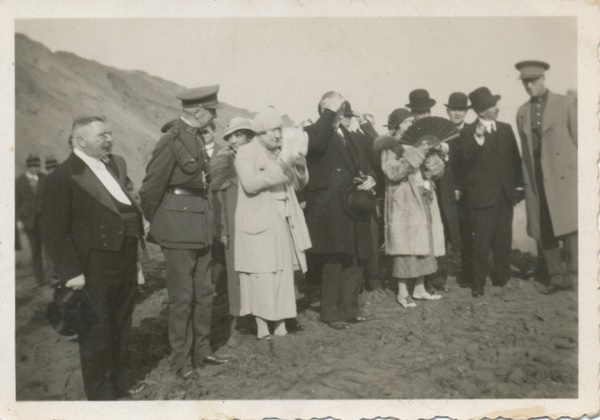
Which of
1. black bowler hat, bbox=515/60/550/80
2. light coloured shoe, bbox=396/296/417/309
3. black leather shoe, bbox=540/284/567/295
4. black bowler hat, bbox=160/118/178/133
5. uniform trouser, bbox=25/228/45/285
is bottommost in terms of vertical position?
light coloured shoe, bbox=396/296/417/309

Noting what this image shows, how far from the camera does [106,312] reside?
12.5 feet

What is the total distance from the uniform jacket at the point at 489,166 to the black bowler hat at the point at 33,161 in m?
3.49

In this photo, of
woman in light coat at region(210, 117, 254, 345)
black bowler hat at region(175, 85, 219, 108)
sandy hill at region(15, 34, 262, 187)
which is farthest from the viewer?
woman in light coat at region(210, 117, 254, 345)

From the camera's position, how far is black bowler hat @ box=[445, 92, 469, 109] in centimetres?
469

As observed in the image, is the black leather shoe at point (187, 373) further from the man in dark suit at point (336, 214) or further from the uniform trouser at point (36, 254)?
the uniform trouser at point (36, 254)

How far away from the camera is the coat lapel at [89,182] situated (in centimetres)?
368

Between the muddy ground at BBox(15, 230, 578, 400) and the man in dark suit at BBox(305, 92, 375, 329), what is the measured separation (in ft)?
0.82

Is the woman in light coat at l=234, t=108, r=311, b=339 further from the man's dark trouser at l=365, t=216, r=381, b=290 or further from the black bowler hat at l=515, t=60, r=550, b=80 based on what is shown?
the black bowler hat at l=515, t=60, r=550, b=80

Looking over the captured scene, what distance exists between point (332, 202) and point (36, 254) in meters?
2.35

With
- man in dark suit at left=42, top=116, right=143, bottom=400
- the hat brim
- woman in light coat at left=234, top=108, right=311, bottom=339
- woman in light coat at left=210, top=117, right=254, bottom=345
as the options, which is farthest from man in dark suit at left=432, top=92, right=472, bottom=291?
man in dark suit at left=42, top=116, right=143, bottom=400

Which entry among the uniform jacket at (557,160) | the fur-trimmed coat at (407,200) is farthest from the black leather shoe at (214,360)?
the uniform jacket at (557,160)

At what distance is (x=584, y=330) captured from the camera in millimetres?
4484

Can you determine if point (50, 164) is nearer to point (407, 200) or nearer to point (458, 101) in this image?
point (407, 200)

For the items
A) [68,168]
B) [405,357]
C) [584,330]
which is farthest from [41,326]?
[584,330]
